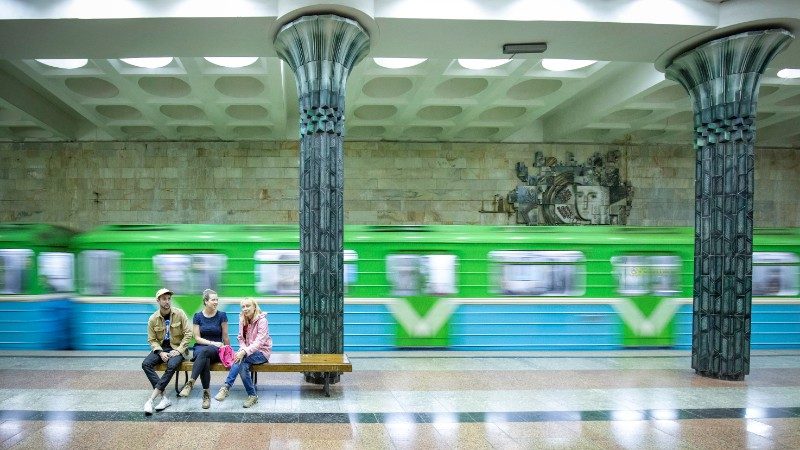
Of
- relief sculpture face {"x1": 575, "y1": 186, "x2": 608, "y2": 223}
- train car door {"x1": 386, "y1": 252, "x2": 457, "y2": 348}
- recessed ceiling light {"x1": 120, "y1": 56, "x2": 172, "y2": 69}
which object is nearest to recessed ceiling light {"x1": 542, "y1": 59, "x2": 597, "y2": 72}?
train car door {"x1": 386, "y1": 252, "x2": 457, "y2": 348}

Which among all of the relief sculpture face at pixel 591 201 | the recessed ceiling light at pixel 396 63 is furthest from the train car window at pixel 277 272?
the relief sculpture face at pixel 591 201

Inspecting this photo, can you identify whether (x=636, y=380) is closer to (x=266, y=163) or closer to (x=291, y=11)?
(x=291, y=11)

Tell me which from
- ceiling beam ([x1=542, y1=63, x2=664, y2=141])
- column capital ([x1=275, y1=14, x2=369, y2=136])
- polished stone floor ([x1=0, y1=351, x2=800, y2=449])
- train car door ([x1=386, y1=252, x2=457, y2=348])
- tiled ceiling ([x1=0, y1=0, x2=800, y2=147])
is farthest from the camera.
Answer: ceiling beam ([x1=542, y1=63, x2=664, y2=141])

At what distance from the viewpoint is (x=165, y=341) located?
20.1ft

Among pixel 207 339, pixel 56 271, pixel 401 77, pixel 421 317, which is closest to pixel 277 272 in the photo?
pixel 421 317

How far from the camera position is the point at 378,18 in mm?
7332

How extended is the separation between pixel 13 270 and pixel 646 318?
11.0 metres

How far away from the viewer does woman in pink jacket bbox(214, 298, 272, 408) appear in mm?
6059

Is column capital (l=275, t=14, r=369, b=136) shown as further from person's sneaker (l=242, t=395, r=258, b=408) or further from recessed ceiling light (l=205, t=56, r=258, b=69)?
recessed ceiling light (l=205, t=56, r=258, b=69)

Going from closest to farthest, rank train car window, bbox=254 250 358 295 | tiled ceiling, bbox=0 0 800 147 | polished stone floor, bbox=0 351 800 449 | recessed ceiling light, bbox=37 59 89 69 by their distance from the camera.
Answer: polished stone floor, bbox=0 351 800 449, tiled ceiling, bbox=0 0 800 147, train car window, bbox=254 250 358 295, recessed ceiling light, bbox=37 59 89 69

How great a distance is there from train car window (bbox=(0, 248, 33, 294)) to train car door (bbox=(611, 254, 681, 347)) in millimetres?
10121

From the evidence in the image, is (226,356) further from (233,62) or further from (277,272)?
(233,62)

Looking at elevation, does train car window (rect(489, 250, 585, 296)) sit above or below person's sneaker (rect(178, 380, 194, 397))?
above

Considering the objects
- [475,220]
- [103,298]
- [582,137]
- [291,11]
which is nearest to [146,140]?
[103,298]
